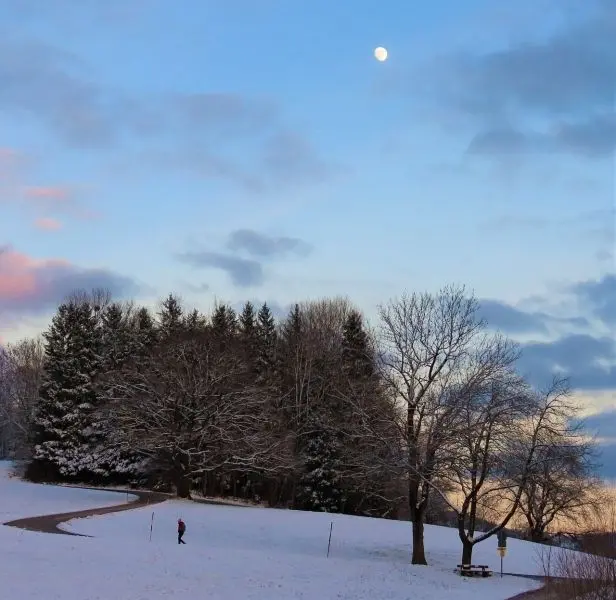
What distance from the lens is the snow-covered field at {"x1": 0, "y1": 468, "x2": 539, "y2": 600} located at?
2206cm

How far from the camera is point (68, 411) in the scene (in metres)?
66.5

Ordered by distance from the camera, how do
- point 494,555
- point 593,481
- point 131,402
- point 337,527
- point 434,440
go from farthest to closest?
point 131,402, point 593,481, point 337,527, point 494,555, point 434,440

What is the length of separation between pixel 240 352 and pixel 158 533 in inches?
901

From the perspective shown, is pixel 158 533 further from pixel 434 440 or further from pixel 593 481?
pixel 593 481

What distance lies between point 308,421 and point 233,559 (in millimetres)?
29662

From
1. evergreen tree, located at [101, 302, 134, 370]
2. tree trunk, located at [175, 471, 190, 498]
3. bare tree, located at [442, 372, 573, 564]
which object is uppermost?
evergreen tree, located at [101, 302, 134, 370]

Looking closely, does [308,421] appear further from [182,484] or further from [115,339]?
[115,339]

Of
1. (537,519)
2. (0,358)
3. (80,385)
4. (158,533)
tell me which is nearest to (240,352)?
(80,385)

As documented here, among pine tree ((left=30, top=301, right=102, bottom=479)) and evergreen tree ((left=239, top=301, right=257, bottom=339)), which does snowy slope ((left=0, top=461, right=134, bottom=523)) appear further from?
evergreen tree ((left=239, top=301, right=257, bottom=339))

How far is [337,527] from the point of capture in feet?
147

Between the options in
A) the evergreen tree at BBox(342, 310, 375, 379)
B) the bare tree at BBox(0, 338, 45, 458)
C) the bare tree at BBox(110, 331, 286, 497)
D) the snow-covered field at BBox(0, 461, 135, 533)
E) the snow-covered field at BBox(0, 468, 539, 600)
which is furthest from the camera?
the bare tree at BBox(0, 338, 45, 458)

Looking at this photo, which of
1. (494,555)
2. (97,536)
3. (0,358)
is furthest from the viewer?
(0,358)

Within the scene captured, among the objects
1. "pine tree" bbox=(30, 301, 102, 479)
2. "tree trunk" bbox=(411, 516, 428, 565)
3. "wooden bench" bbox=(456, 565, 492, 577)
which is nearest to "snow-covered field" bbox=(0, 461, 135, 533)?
"pine tree" bbox=(30, 301, 102, 479)

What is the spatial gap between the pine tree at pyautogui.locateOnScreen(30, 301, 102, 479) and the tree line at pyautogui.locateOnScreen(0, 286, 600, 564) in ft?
0.43
